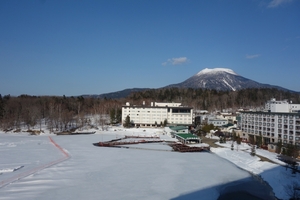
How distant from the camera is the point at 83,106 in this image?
53.3 m

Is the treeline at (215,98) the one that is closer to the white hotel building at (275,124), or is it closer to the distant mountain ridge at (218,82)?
the white hotel building at (275,124)

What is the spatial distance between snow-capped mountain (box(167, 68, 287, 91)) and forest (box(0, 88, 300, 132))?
2614 inches

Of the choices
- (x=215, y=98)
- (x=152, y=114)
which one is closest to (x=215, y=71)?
(x=215, y=98)

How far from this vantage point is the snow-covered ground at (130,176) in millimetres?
9383

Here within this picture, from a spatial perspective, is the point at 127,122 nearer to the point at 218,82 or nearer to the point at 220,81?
the point at 218,82

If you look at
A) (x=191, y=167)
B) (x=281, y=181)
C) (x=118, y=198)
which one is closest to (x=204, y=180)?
(x=191, y=167)

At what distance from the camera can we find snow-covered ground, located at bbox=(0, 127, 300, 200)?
9383mm

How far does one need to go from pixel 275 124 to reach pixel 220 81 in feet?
396

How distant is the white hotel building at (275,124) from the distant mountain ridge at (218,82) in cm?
10048

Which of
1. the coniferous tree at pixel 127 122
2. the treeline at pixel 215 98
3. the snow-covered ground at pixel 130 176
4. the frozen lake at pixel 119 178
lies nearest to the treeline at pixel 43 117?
the coniferous tree at pixel 127 122

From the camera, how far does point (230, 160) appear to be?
649 inches

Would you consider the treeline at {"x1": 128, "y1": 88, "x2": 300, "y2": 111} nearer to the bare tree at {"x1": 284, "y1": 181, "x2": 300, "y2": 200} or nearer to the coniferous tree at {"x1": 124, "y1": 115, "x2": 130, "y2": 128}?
the coniferous tree at {"x1": 124, "y1": 115, "x2": 130, "y2": 128}

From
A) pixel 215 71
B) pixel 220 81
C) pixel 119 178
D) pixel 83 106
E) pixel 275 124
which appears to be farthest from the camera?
pixel 215 71

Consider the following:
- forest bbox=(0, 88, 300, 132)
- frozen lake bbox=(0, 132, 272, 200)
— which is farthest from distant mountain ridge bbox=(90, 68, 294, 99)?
frozen lake bbox=(0, 132, 272, 200)
